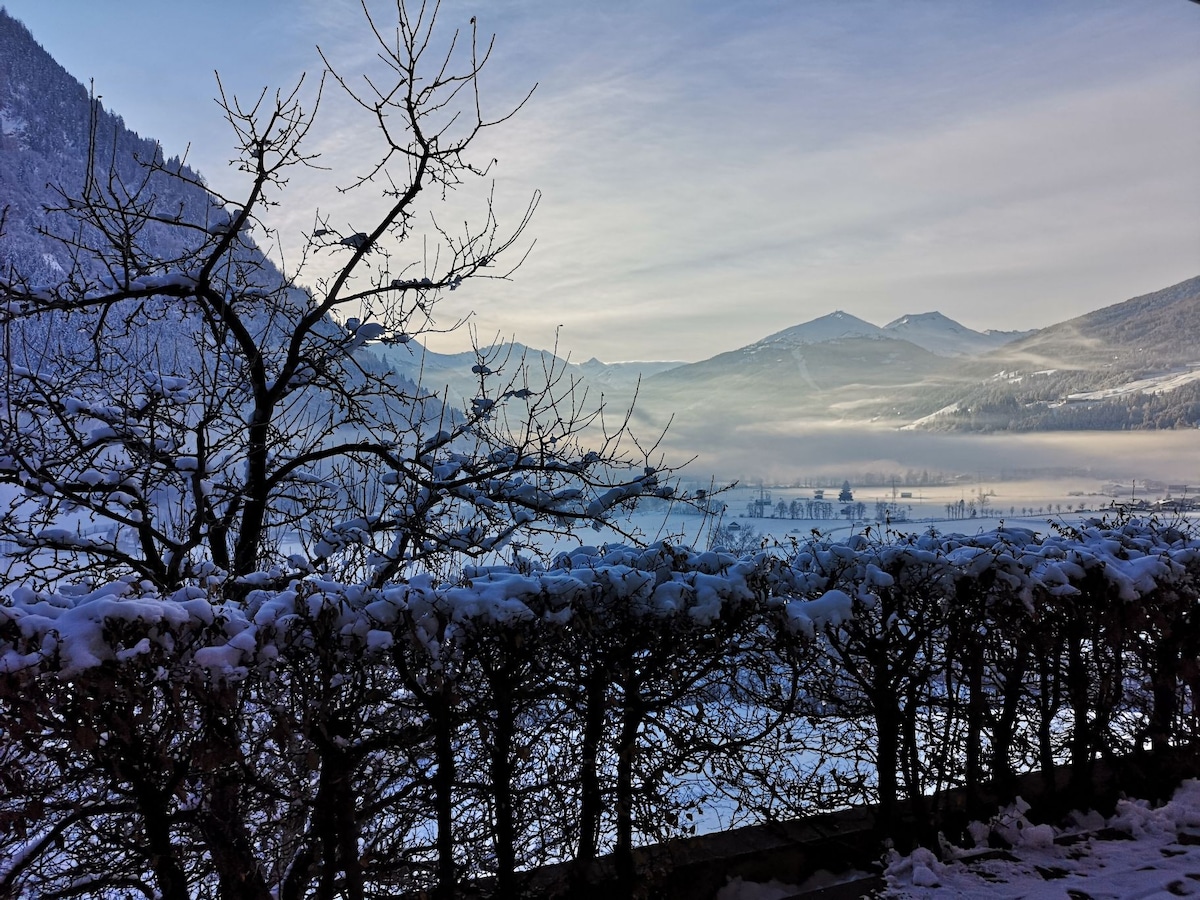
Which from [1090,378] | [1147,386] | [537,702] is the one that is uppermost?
[1090,378]

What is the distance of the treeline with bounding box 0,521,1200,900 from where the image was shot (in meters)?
2.41

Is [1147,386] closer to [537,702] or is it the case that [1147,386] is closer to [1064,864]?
[1064,864]

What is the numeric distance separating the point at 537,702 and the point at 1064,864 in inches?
116

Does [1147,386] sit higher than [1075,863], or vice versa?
[1147,386]

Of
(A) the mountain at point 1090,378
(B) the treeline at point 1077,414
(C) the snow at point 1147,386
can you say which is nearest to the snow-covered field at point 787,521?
(B) the treeline at point 1077,414

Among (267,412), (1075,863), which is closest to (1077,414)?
(1075,863)

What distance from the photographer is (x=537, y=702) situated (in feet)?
9.91

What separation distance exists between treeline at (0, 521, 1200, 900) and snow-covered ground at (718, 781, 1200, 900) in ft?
0.97

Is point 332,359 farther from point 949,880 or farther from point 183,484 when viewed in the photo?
point 949,880

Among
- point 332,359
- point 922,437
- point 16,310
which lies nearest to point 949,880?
point 332,359

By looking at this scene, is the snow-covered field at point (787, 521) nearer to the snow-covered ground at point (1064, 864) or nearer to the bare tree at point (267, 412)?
the bare tree at point (267, 412)

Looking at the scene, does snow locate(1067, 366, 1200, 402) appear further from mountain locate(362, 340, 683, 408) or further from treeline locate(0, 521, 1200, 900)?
mountain locate(362, 340, 683, 408)

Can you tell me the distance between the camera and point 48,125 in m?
81.5

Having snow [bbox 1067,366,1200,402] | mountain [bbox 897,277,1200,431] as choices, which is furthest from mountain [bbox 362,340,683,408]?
snow [bbox 1067,366,1200,402]
